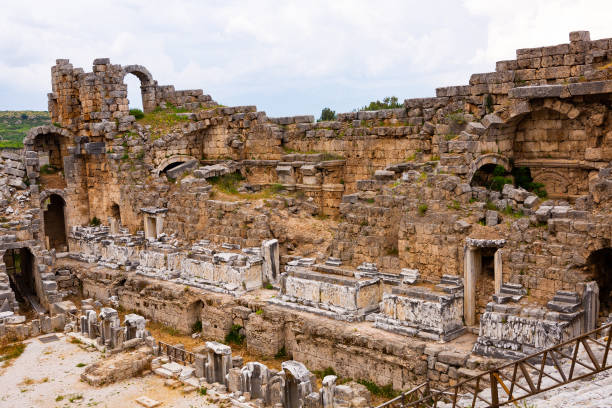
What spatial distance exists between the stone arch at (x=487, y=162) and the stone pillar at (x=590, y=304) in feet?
12.6

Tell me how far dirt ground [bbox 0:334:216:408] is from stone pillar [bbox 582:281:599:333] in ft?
23.0

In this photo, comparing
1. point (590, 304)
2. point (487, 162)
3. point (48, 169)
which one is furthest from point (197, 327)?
point (48, 169)

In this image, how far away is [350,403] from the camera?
11.2 meters

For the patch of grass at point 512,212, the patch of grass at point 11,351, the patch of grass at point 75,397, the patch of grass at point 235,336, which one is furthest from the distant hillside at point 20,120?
the patch of grass at point 512,212

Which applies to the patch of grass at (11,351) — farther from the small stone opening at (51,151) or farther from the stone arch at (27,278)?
the small stone opening at (51,151)

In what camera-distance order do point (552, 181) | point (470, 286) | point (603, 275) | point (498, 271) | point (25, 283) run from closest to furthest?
point (603, 275) < point (498, 271) < point (470, 286) < point (552, 181) < point (25, 283)

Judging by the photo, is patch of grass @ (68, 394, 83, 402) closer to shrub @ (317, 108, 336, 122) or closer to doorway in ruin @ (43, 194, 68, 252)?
doorway in ruin @ (43, 194, 68, 252)

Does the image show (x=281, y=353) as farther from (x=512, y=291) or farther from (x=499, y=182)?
(x=499, y=182)

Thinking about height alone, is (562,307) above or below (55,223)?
below

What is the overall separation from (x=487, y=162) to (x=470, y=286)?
141 inches

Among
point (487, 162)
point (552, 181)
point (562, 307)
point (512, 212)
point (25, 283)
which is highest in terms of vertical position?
point (487, 162)

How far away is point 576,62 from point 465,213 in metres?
4.66

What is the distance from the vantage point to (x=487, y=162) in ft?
51.4

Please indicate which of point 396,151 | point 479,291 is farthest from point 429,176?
point 396,151
